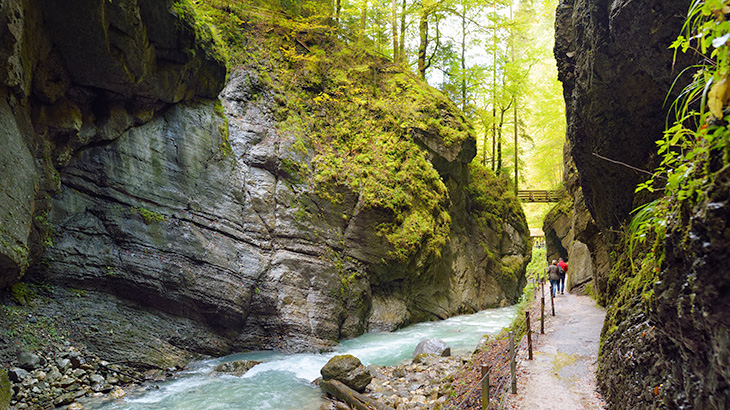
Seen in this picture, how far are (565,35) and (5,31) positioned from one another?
1174 centimetres

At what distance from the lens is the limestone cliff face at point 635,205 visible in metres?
2.49

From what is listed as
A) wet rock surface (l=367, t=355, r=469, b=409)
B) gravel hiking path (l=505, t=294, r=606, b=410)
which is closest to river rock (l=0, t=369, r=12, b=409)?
wet rock surface (l=367, t=355, r=469, b=409)

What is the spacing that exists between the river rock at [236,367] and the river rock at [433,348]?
462 cm

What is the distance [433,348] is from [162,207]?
28.3ft

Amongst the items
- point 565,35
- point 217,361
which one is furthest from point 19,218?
point 565,35

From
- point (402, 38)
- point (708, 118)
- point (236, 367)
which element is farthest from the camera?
point (402, 38)

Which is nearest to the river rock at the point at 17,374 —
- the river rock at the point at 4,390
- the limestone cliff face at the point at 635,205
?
the river rock at the point at 4,390

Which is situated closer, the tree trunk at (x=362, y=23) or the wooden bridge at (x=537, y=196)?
the tree trunk at (x=362, y=23)

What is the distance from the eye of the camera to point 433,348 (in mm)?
11000

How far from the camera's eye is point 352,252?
14.0 metres

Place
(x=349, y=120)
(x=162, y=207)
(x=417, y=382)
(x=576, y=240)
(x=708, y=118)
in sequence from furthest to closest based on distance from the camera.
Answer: (x=576, y=240) → (x=349, y=120) → (x=162, y=207) → (x=417, y=382) → (x=708, y=118)

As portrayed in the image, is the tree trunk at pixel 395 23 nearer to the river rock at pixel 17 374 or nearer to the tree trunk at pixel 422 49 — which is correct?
the tree trunk at pixel 422 49

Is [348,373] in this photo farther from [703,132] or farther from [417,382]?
[703,132]

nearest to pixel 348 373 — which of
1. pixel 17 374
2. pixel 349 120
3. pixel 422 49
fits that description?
pixel 17 374
